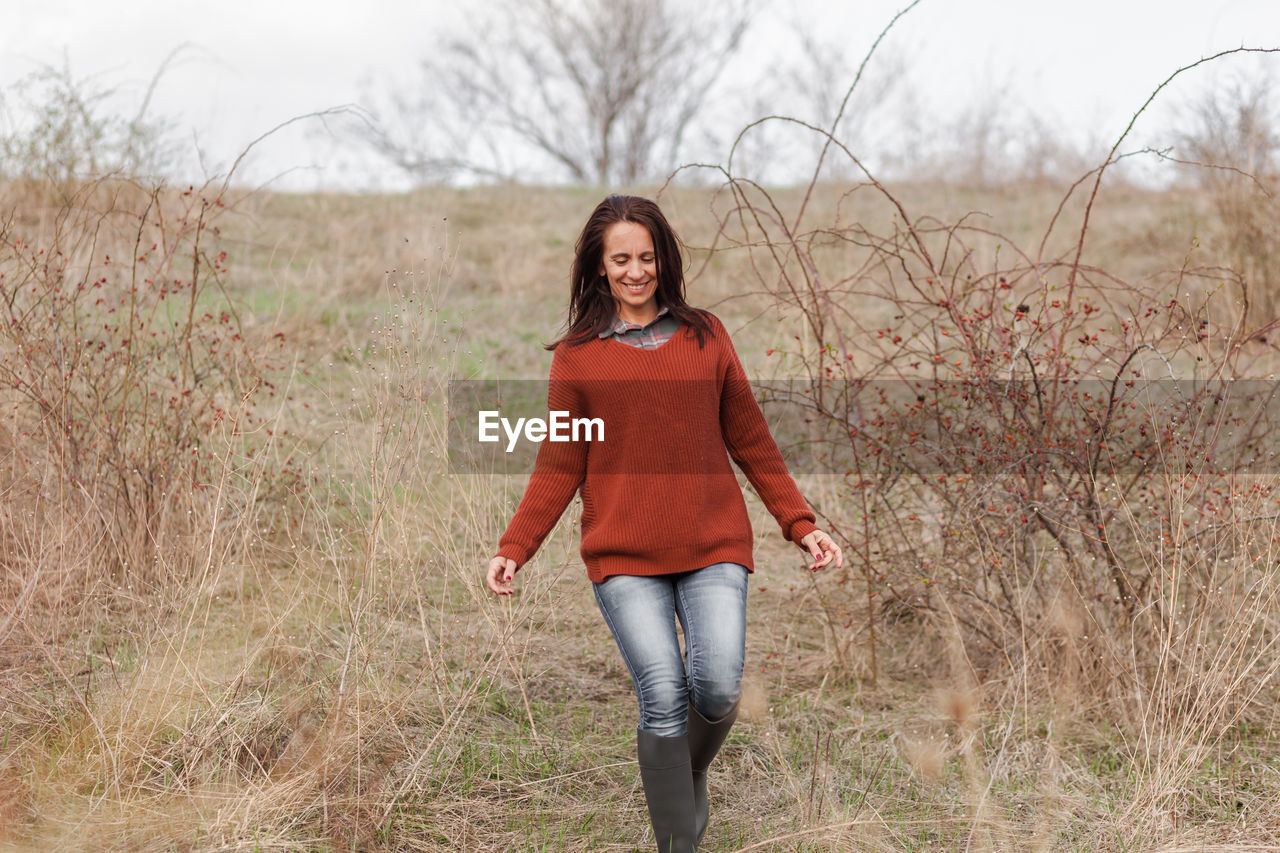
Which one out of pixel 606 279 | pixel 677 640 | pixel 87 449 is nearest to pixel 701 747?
pixel 677 640

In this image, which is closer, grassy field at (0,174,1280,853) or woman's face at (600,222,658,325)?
woman's face at (600,222,658,325)

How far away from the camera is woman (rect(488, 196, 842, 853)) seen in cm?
232

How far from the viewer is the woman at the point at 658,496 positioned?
2.32 meters

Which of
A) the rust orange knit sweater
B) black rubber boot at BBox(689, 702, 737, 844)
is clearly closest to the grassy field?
black rubber boot at BBox(689, 702, 737, 844)

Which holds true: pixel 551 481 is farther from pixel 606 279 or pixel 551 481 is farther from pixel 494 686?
pixel 494 686

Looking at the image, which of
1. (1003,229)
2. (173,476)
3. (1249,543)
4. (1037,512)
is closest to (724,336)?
(1037,512)

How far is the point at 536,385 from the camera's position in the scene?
7910 mm

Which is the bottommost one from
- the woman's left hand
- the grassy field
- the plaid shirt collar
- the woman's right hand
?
the grassy field

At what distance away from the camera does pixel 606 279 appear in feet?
8.29

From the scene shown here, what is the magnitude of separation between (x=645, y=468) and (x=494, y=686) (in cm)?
157

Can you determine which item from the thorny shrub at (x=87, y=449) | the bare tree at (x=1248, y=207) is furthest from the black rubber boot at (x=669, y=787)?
the bare tree at (x=1248, y=207)

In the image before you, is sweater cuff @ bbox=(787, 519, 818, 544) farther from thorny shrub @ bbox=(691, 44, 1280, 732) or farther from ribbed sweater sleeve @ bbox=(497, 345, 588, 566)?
thorny shrub @ bbox=(691, 44, 1280, 732)

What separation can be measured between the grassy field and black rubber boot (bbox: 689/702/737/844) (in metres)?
0.20

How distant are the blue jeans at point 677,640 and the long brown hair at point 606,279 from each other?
1.90 feet
